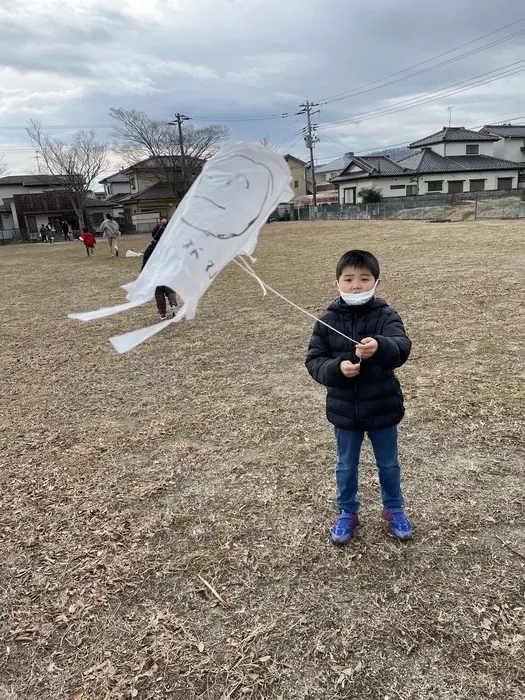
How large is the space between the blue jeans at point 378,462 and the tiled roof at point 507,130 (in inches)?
1999

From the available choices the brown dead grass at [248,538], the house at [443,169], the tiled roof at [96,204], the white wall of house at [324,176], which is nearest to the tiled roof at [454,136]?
the house at [443,169]

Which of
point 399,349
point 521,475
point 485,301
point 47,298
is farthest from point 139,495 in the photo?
point 47,298

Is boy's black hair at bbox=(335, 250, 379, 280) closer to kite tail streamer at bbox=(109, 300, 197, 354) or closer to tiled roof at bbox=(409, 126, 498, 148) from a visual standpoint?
kite tail streamer at bbox=(109, 300, 197, 354)

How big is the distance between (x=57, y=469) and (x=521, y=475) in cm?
286

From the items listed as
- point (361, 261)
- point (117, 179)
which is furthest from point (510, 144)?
point (361, 261)

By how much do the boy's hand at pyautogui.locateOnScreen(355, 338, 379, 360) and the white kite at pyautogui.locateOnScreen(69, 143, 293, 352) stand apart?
0.59 m

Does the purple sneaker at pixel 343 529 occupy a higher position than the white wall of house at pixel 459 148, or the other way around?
the white wall of house at pixel 459 148

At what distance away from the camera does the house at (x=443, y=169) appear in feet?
129

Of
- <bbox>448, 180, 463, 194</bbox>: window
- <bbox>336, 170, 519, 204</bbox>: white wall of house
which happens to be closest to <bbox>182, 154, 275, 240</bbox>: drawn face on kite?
<bbox>336, 170, 519, 204</bbox>: white wall of house

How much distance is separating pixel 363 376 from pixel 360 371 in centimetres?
3

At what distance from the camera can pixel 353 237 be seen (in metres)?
19.4

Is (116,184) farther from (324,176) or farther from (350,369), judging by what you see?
(350,369)

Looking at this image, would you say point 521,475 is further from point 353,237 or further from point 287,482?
point 353,237

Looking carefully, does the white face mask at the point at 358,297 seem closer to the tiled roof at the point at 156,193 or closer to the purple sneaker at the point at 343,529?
the purple sneaker at the point at 343,529
